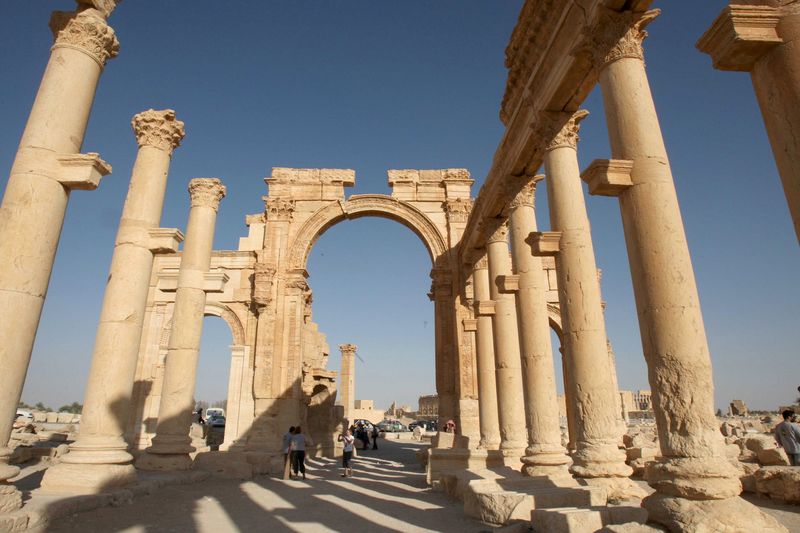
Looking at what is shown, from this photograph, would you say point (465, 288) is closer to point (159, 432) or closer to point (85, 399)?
point (159, 432)

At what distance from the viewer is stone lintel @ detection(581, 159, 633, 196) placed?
18.7 ft

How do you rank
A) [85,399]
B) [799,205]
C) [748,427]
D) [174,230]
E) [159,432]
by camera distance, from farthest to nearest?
[748,427] < [159,432] < [174,230] < [85,399] < [799,205]

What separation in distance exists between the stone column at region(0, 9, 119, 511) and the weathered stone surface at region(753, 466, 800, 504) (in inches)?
436

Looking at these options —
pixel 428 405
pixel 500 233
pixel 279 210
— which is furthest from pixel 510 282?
pixel 428 405

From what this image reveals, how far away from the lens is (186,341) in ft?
42.2

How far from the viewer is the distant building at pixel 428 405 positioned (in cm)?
7145

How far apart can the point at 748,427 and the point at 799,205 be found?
25013 millimetres

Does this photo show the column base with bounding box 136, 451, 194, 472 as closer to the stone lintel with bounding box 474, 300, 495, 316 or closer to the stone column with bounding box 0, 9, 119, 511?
the stone column with bounding box 0, 9, 119, 511

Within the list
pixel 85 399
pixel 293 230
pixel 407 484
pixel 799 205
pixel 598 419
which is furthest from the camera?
pixel 293 230

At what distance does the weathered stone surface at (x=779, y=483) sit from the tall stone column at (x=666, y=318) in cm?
458

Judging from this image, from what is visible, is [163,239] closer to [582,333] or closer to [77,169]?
[77,169]

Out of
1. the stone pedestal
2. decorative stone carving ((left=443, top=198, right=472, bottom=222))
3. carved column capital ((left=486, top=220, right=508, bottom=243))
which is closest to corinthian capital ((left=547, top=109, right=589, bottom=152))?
the stone pedestal

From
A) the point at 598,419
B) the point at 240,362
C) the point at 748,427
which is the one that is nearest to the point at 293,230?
the point at 240,362

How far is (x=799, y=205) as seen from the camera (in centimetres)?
370
